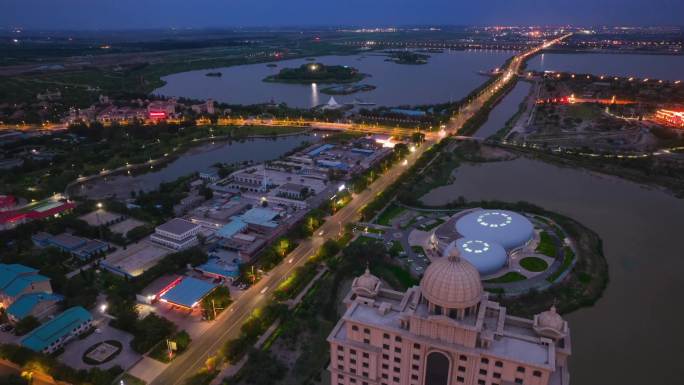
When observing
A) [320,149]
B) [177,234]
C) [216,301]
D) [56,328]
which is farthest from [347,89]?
[56,328]

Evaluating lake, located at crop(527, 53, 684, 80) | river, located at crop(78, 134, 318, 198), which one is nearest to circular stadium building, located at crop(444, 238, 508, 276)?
river, located at crop(78, 134, 318, 198)

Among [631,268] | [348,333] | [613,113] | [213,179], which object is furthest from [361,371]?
[613,113]

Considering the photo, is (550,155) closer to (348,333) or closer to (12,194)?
(348,333)

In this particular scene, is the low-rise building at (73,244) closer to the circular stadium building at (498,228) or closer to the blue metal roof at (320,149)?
the circular stadium building at (498,228)

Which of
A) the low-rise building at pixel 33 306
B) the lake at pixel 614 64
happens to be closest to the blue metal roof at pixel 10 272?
the low-rise building at pixel 33 306

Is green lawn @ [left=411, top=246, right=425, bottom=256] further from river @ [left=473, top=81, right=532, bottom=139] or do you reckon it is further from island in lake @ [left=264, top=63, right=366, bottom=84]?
island in lake @ [left=264, top=63, right=366, bottom=84]

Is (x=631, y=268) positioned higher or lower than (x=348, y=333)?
lower
